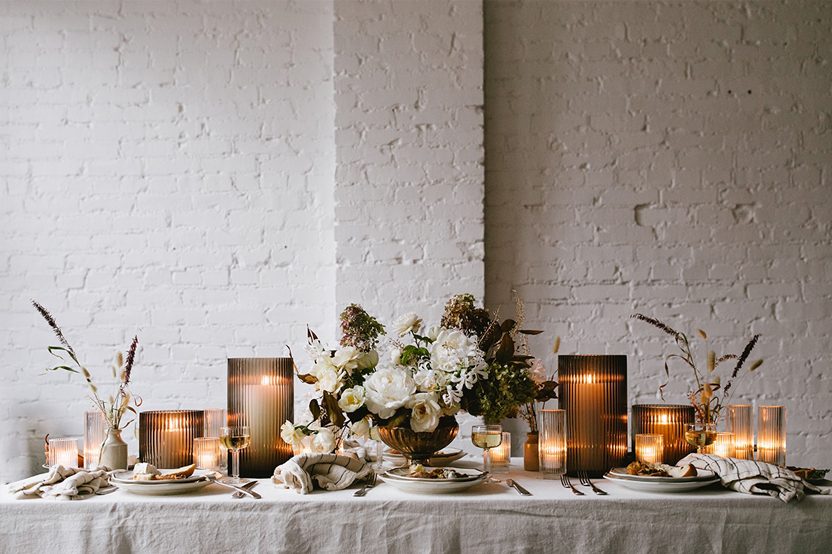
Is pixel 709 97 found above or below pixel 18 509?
above

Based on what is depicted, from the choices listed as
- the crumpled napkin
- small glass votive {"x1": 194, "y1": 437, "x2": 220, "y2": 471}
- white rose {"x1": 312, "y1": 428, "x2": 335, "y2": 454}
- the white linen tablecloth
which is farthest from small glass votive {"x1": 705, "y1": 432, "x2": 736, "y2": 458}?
the crumpled napkin

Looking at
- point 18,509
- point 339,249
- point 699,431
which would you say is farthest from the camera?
point 339,249

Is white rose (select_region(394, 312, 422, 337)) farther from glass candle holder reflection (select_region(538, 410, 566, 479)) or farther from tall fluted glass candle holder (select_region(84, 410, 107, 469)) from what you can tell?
tall fluted glass candle holder (select_region(84, 410, 107, 469))

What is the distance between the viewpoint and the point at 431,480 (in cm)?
163

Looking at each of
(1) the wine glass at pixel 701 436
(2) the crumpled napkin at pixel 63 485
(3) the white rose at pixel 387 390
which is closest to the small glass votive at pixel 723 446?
(1) the wine glass at pixel 701 436

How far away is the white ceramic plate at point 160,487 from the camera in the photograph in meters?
1.63

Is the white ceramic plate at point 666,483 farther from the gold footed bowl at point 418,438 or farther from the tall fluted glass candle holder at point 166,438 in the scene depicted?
the tall fluted glass candle holder at point 166,438

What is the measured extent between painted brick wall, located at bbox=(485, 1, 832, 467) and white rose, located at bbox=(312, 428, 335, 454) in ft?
4.25

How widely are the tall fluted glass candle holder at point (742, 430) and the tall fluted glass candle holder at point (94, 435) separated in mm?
1580

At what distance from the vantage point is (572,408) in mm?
1867

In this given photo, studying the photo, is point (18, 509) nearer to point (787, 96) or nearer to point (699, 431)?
point (699, 431)

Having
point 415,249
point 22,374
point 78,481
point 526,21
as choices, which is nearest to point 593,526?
point 78,481

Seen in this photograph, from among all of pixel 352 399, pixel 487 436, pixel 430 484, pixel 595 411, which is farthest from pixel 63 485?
pixel 595 411

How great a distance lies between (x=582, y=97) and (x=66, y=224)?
202 cm
